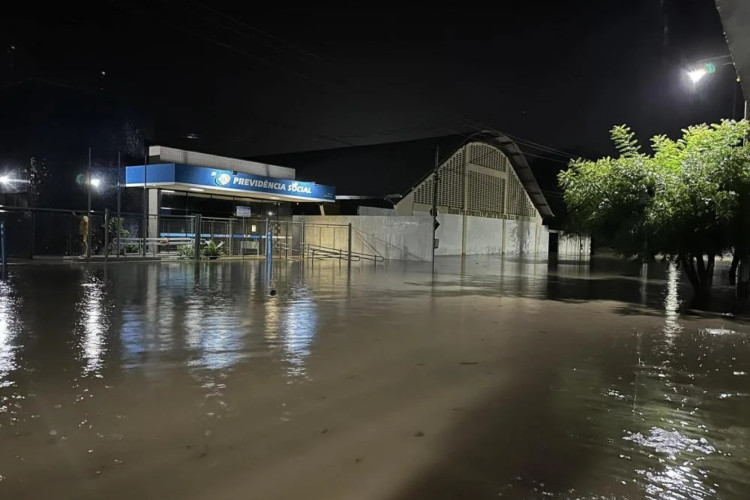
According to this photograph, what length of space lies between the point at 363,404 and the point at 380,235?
2680cm

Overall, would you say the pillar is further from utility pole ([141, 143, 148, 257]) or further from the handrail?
the handrail

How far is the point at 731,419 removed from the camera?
5.08 metres

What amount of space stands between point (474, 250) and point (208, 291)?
32164 mm

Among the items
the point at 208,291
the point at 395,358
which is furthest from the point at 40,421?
the point at 208,291

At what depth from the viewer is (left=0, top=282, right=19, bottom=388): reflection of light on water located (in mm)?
6090

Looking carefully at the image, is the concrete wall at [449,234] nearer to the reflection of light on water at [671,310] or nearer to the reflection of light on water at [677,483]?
the reflection of light on water at [671,310]

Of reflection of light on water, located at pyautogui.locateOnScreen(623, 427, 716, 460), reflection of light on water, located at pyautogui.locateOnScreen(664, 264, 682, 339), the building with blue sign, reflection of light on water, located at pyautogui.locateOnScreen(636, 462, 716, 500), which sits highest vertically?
the building with blue sign

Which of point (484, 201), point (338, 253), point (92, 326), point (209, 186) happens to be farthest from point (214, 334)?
point (484, 201)

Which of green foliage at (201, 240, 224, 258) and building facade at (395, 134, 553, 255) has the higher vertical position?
building facade at (395, 134, 553, 255)

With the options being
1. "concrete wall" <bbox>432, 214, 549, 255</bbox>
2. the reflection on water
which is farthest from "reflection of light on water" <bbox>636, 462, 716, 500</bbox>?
"concrete wall" <bbox>432, 214, 549, 255</bbox>

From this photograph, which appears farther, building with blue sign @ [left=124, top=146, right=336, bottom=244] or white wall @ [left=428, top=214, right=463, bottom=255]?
white wall @ [left=428, top=214, right=463, bottom=255]

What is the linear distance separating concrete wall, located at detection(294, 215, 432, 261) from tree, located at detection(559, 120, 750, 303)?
15.4 metres

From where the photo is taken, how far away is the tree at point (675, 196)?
12719 mm

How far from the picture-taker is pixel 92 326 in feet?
28.3
